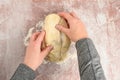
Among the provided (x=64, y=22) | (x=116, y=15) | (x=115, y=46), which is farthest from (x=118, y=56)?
(x=64, y=22)

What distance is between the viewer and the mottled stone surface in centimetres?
83

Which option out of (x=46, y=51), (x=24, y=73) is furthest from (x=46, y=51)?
(x=24, y=73)

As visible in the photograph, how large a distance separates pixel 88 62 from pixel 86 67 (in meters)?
0.01

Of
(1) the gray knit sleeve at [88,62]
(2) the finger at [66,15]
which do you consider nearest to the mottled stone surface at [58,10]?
(2) the finger at [66,15]

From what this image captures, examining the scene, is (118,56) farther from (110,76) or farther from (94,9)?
(94,9)

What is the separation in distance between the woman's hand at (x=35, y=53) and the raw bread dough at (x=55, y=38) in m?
0.02

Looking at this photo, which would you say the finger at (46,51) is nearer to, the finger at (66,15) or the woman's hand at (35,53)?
the woman's hand at (35,53)

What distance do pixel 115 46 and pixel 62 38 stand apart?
226mm

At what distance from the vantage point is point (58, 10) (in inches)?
33.8

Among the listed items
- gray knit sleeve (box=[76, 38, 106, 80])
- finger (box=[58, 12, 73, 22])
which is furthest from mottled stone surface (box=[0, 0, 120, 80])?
gray knit sleeve (box=[76, 38, 106, 80])

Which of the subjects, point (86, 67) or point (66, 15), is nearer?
point (86, 67)

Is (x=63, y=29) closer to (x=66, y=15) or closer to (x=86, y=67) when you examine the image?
(x=66, y=15)

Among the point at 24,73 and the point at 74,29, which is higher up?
the point at 74,29

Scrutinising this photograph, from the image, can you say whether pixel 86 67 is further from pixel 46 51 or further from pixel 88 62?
pixel 46 51
